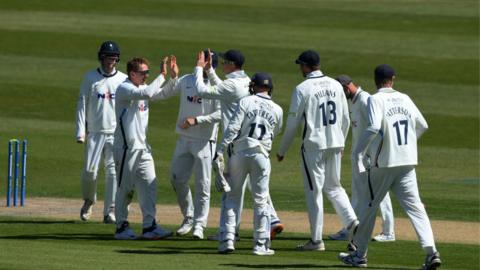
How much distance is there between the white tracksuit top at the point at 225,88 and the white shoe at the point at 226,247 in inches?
60.5

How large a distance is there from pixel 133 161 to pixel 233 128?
171cm

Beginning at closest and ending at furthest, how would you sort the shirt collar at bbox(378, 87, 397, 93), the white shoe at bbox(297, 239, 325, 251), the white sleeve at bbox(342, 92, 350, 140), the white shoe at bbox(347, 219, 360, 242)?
the shirt collar at bbox(378, 87, 397, 93), the white shoe at bbox(347, 219, 360, 242), the white shoe at bbox(297, 239, 325, 251), the white sleeve at bbox(342, 92, 350, 140)

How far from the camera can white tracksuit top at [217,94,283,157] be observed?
1309 cm

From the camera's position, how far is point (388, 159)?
12.4m

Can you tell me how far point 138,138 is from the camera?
563 inches

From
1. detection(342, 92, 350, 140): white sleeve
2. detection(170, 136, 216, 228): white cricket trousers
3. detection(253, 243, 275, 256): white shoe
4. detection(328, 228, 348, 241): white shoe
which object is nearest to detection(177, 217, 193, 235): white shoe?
detection(170, 136, 216, 228): white cricket trousers

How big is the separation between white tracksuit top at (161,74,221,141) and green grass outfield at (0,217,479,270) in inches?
48.5

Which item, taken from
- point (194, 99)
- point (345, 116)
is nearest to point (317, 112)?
point (345, 116)

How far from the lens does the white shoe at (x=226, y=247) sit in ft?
43.2

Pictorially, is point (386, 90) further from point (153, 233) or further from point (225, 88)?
point (153, 233)

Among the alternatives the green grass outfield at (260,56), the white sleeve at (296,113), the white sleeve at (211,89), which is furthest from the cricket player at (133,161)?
the green grass outfield at (260,56)

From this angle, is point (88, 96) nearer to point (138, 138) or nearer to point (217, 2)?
point (138, 138)

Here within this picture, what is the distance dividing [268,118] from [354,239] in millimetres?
1577

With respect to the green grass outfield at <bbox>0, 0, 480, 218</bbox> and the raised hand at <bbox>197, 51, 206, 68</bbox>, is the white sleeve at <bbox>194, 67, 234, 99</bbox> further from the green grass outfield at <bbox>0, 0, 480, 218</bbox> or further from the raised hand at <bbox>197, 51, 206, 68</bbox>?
the green grass outfield at <bbox>0, 0, 480, 218</bbox>
